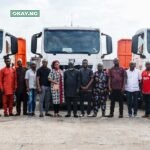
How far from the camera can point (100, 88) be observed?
17.7m

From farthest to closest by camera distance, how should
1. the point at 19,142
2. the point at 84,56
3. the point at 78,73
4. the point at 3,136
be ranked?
the point at 84,56 < the point at 78,73 < the point at 3,136 < the point at 19,142

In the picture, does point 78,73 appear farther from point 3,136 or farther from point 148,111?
point 3,136

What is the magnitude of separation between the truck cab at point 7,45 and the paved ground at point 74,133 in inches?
158

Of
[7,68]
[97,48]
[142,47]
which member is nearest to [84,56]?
[97,48]

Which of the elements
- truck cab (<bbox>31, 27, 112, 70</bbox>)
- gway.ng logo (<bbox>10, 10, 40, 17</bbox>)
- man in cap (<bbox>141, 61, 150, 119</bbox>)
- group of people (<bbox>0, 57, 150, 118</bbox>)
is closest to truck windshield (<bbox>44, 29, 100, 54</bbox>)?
truck cab (<bbox>31, 27, 112, 70</bbox>)

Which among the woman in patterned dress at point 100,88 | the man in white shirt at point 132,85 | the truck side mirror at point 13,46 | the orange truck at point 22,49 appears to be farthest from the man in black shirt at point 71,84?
the orange truck at point 22,49

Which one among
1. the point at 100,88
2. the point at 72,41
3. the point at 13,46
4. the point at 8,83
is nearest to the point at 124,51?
the point at 72,41

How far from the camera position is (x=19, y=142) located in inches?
463

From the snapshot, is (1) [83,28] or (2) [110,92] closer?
(2) [110,92]

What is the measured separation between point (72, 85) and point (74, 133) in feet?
14.2

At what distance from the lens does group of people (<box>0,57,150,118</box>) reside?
17.5m

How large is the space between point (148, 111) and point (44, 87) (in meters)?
3.29

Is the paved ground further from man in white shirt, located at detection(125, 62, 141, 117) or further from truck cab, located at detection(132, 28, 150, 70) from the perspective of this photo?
truck cab, located at detection(132, 28, 150, 70)

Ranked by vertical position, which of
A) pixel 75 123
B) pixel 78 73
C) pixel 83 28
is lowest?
pixel 75 123
